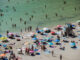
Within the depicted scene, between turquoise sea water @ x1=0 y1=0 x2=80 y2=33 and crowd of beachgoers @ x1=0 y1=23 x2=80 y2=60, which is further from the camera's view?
turquoise sea water @ x1=0 y1=0 x2=80 y2=33

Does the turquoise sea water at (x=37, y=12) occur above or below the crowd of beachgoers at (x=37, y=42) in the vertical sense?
above

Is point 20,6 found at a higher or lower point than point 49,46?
higher

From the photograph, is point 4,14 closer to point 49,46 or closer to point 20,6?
point 20,6

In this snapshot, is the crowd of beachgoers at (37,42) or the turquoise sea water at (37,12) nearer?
the crowd of beachgoers at (37,42)

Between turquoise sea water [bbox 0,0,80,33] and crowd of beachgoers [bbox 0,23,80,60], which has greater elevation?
turquoise sea water [bbox 0,0,80,33]

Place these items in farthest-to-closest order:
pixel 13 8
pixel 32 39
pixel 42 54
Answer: pixel 13 8 → pixel 32 39 → pixel 42 54

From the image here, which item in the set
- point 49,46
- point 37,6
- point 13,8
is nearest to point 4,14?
point 13,8
